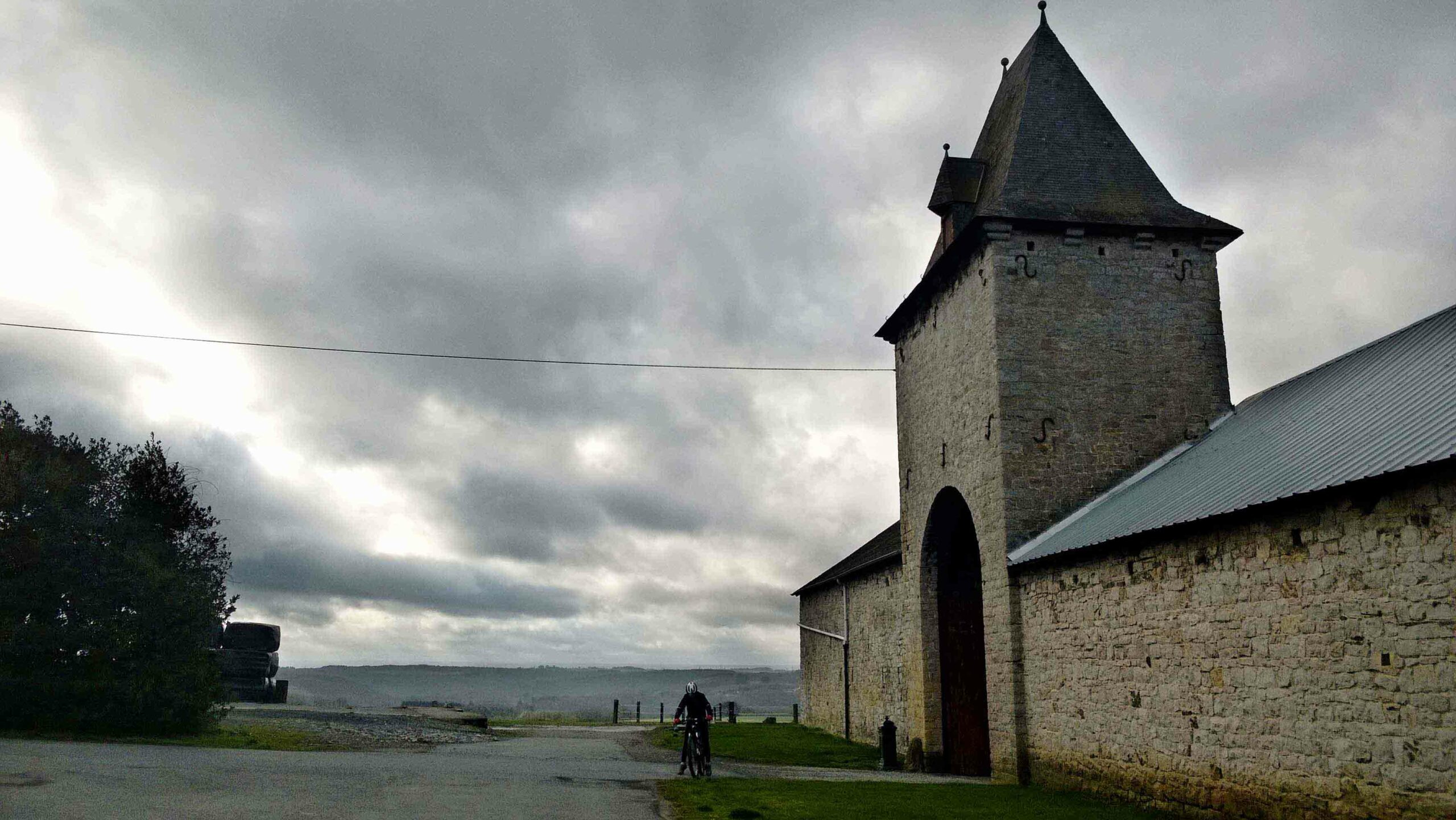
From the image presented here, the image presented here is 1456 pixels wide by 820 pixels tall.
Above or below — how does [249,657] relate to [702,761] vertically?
above

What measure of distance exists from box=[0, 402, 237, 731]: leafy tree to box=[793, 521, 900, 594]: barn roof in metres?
16.0

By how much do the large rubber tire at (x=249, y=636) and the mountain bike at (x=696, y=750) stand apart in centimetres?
2267

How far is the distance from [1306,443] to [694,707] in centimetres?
1006

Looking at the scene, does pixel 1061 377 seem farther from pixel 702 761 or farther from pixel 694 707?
pixel 702 761

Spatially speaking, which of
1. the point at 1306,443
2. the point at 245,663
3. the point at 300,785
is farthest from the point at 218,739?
the point at 1306,443

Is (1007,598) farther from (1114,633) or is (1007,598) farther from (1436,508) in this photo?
(1436,508)

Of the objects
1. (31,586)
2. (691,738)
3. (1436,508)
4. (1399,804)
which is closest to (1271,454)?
(1436,508)

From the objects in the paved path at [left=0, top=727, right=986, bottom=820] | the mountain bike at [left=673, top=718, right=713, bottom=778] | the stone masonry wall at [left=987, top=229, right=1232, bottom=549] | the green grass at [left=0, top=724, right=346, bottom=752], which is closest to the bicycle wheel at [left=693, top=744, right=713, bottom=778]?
the mountain bike at [left=673, top=718, right=713, bottom=778]

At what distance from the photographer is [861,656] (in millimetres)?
27672

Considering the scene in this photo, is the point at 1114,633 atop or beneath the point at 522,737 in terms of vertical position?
atop

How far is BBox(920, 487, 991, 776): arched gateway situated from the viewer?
20.0 meters

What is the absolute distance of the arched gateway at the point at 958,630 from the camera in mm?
19953

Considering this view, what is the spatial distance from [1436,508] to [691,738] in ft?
35.6

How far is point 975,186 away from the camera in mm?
20891
